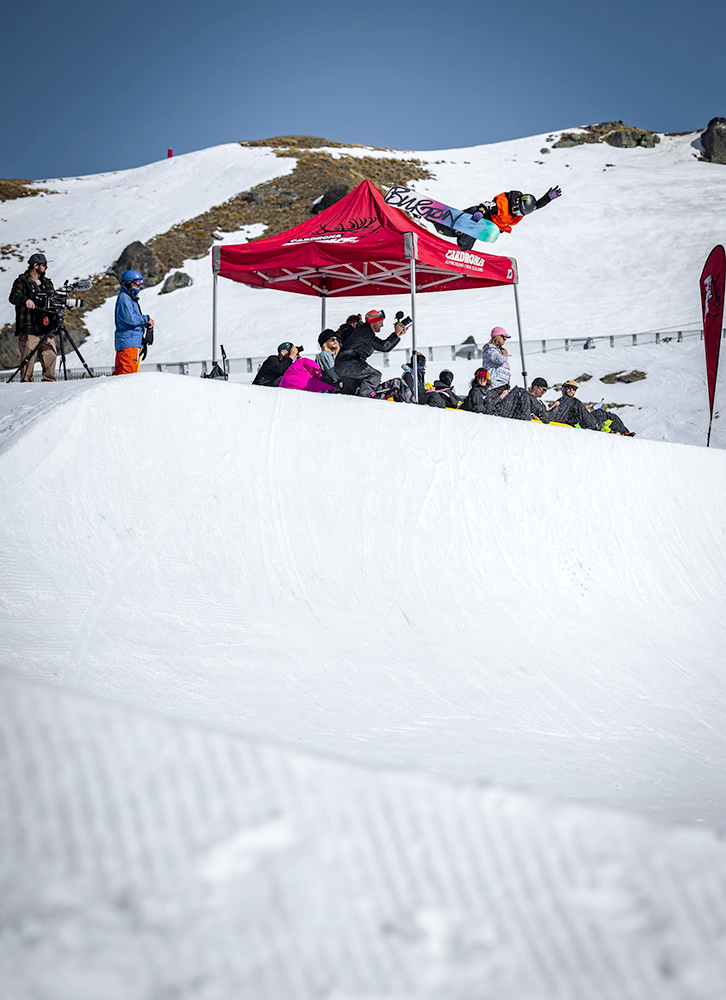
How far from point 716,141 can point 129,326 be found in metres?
50.4

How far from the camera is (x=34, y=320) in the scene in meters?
6.55

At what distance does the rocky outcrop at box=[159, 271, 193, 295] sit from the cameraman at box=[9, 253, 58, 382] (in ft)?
94.8

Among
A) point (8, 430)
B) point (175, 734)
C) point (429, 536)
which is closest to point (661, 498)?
point (429, 536)

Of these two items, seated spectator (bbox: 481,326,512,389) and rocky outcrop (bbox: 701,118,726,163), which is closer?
seated spectator (bbox: 481,326,512,389)

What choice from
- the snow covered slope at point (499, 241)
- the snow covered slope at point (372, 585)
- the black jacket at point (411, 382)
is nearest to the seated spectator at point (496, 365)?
the black jacket at point (411, 382)

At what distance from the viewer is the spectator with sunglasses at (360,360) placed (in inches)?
236

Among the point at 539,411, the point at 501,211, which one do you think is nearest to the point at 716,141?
the point at 501,211

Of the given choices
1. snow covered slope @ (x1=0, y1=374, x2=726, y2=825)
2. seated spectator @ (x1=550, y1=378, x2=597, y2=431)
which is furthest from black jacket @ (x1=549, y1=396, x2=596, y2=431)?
snow covered slope @ (x1=0, y1=374, x2=726, y2=825)

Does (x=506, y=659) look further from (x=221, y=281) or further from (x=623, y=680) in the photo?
(x=221, y=281)

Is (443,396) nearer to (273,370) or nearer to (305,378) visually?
(273,370)

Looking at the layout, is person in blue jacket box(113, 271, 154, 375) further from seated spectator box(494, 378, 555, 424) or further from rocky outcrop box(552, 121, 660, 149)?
rocky outcrop box(552, 121, 660, 149)

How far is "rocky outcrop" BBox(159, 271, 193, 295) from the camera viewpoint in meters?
33.9

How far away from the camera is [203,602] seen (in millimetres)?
3602

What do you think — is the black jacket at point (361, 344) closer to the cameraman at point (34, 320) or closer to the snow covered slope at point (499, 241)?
the cameraman at point (34, 320)
